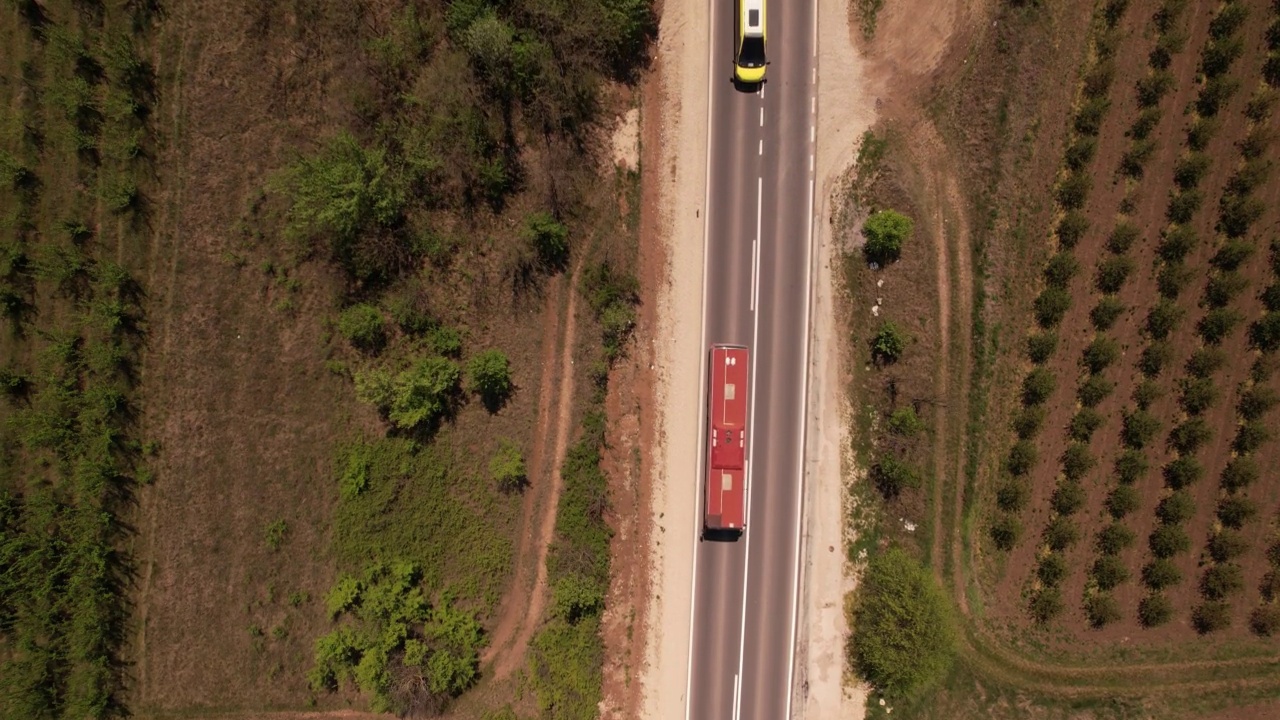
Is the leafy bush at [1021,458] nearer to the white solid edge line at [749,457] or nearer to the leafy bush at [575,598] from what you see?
the white solid edge line at [749,457]

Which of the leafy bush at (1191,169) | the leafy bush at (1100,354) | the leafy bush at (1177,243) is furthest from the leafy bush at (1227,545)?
the leafy bush at (1191,169)

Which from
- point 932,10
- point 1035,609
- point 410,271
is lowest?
point 1035,609

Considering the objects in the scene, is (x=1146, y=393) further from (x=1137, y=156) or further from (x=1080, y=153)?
(x=1080, y=153)

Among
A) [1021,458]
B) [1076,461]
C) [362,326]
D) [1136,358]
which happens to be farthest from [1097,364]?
[362,326]

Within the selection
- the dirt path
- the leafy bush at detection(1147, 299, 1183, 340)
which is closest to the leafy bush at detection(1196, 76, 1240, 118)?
the leafy bush at detection(1147, 299, 1183, 340)

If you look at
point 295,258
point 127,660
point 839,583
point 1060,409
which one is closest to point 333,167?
point 295,258

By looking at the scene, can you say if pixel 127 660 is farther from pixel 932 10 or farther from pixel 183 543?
pixel 932 10
